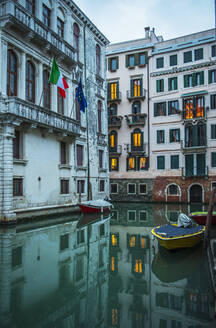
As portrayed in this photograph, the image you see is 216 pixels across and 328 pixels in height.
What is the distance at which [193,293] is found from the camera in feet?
22.6

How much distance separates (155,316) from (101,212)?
15.4 m

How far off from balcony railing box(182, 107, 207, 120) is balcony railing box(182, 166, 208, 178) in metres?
5.02

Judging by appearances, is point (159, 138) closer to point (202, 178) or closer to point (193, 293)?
point (202, 178)

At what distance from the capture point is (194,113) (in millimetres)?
31266

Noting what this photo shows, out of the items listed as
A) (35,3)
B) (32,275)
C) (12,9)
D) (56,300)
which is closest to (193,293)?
(56,300)

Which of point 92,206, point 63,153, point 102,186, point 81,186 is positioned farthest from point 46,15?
point 102,186

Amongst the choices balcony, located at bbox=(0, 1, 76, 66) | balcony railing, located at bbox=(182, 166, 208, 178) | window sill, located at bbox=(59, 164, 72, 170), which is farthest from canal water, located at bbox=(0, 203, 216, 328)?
balcony railing, located at bbox=(182, 166, 208, 178)

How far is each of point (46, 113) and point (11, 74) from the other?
3038 mm

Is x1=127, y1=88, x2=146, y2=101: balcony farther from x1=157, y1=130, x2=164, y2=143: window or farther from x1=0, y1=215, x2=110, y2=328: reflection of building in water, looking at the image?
x1=0, y1=215, x2=110, y2=328: reflection of building in water

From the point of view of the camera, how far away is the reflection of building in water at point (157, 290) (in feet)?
18.7

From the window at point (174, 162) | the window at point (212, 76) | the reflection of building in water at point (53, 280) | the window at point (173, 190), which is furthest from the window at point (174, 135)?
the reflection of building in water at point (53, 280)

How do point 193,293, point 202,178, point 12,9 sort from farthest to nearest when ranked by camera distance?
point 202,178
point 12,9
point 193,293

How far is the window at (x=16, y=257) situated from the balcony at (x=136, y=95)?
25.7m

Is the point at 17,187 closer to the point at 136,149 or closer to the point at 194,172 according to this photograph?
the point at 136,149
